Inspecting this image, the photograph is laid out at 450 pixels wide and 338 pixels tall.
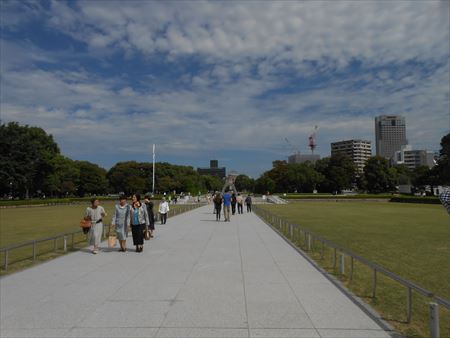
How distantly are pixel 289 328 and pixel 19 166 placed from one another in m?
64.0

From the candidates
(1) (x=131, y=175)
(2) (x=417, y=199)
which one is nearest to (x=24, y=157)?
(1) (x=131, y=175)

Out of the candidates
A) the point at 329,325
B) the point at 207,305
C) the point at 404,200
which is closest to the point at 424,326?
the point at 329,325

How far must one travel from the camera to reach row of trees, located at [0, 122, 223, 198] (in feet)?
204

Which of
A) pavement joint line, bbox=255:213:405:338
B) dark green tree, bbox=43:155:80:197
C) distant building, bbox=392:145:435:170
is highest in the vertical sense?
distant building, bbox=392:145:435:170

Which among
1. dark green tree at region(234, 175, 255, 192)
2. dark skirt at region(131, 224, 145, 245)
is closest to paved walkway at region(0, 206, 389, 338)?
dark skirt at region(131, 224, 145, 245)

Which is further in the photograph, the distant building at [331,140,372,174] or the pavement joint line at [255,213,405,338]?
the distant building at [331,140,372,174]

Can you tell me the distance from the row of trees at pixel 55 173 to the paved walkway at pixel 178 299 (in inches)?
2266

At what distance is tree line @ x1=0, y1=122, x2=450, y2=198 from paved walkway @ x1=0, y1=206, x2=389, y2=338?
57.2 m

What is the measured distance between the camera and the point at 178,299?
6867 millimetres

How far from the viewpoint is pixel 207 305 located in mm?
6500

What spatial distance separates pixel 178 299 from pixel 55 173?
72.1 metres

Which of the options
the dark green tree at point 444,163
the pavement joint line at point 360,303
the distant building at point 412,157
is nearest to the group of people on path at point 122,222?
the pavement joint line at point 360,303

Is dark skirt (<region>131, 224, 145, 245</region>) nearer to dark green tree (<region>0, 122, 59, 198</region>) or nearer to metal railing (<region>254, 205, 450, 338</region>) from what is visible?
metal railing (<region>254, 205, 450, 338</region>)

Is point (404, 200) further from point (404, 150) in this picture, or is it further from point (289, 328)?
point (404, 150)
